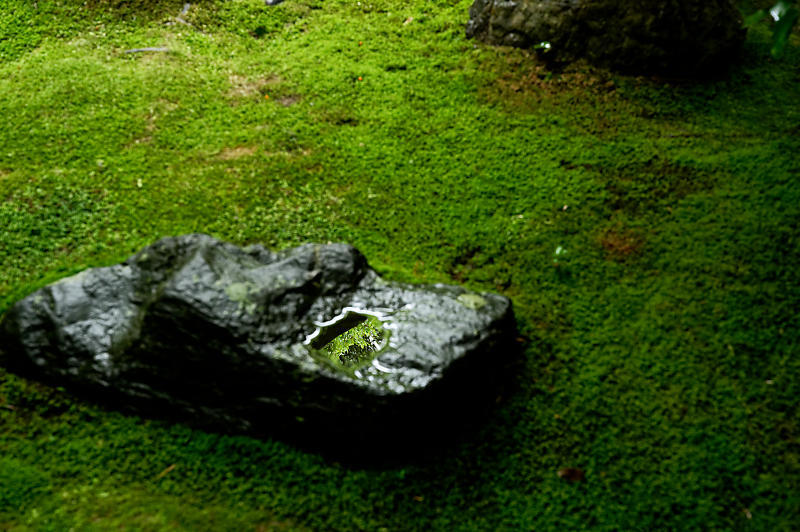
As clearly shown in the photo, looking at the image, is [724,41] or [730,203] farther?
[724,41]

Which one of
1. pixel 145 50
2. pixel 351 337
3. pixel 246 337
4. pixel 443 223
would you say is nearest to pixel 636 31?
pixel 443 223

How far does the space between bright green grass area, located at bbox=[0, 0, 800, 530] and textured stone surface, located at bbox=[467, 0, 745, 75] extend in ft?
0.89

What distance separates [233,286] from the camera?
4004 mm

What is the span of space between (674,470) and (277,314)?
9.15 ft

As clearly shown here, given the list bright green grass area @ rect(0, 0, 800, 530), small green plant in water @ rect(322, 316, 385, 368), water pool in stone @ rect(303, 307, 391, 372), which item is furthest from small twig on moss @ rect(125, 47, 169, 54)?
small green plant in water @ rect(322, 316, 385, 368)

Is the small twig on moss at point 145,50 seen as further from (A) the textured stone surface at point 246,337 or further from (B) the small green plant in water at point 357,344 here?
(B) the small green plant in water at point 357,344

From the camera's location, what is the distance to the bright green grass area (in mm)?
3846

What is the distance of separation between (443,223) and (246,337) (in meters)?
2.18

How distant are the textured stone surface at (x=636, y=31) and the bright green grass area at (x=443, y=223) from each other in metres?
0.27

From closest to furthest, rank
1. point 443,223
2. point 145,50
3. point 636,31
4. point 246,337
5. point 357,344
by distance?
point 246,337 → point 357,344 → point 443,223 → point 636,31 → point 145,50

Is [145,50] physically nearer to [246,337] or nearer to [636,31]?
[246,337]

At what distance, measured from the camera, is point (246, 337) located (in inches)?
151

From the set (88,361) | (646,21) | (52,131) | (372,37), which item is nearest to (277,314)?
(88,361)

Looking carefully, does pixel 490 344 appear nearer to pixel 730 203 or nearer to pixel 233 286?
pixel 233 286
